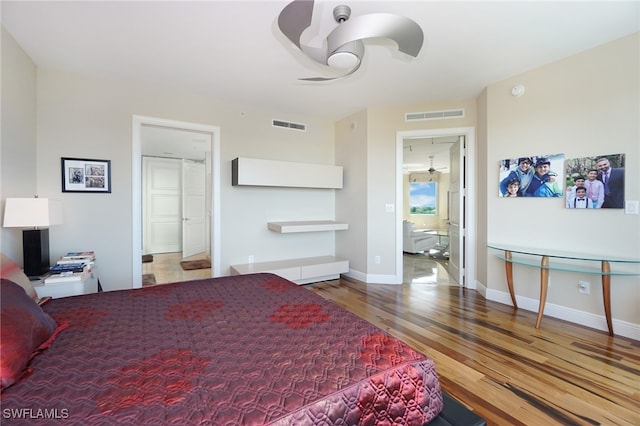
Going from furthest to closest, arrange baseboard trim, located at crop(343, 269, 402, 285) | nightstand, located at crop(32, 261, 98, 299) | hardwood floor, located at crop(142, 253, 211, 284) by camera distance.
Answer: hardwood floor, located at crop(142, 253, 211, 284), baseboard trim, located at crop(343, 269, 402, 285), nightstand, located at crop(32, 261, 98, 299)

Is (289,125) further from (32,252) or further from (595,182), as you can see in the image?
(595,182)

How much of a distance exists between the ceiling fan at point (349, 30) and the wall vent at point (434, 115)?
2064 mm

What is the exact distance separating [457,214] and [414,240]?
232cm

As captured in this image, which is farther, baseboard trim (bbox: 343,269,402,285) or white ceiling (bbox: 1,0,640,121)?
baseboard trim (bbox: 343,269,402,285)

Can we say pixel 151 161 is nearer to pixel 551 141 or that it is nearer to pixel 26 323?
pixel 26 323

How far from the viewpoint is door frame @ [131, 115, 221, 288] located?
10.8ft

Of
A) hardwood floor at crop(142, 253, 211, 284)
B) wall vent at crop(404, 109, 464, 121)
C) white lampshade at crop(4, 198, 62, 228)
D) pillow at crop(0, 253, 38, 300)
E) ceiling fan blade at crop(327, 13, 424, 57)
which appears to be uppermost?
wall vent at crop(404, 109, 464, 121)

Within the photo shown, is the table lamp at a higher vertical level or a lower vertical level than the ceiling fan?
lower

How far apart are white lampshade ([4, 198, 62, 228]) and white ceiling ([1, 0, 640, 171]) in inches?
56.2

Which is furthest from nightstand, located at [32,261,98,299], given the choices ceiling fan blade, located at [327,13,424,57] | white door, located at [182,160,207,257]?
Answer: white door, located at [182,160,207,257]

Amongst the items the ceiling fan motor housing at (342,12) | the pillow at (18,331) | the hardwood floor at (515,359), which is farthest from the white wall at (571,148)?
the pillow at (18,331)

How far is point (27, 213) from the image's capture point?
7.20ft

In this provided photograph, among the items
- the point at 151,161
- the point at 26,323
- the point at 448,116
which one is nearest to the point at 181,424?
the point at 26,323

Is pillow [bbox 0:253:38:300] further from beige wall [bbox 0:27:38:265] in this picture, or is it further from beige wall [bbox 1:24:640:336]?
beige wall [bbox 1:24:640:336]
